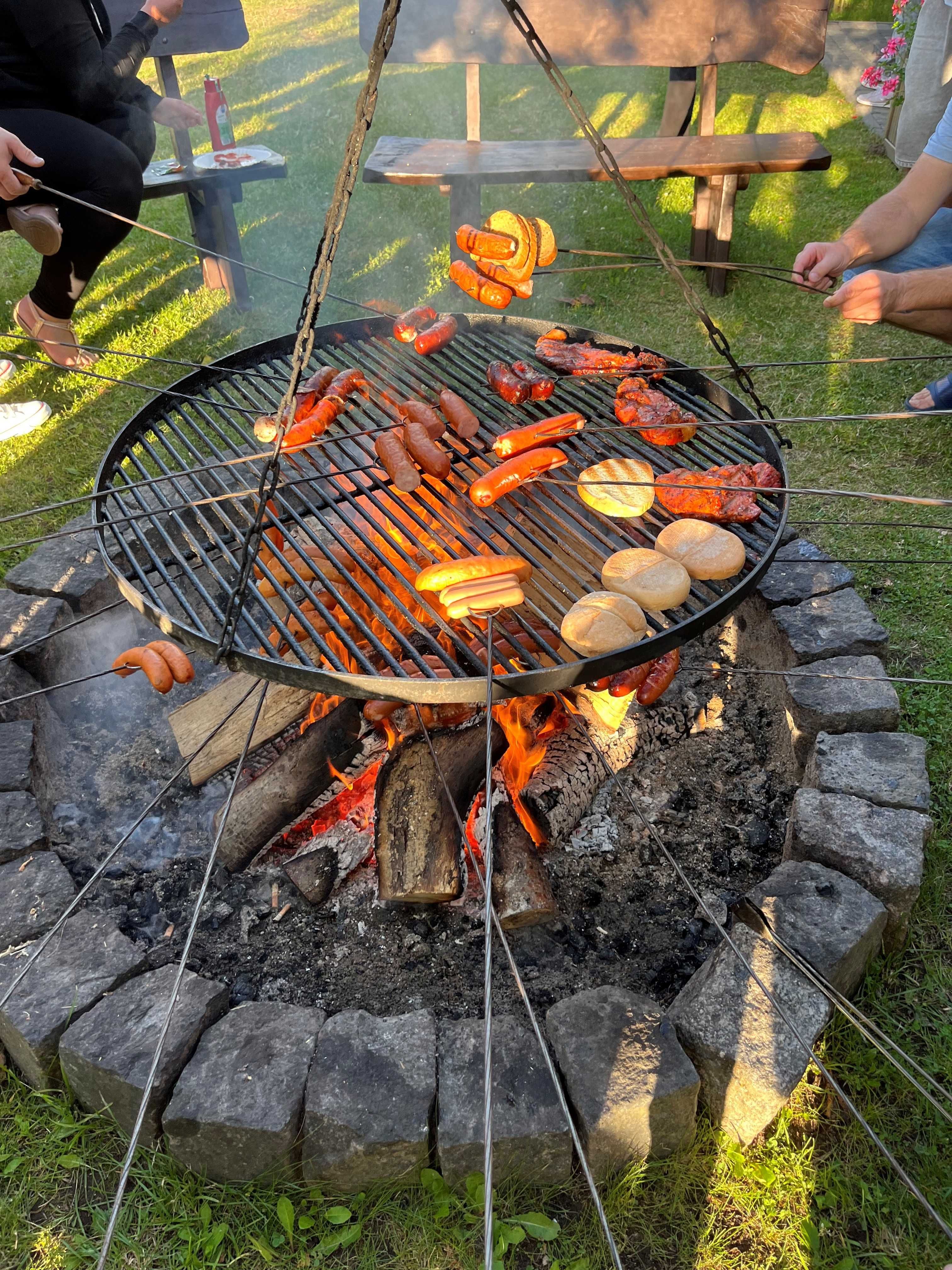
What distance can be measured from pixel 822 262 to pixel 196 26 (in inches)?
227

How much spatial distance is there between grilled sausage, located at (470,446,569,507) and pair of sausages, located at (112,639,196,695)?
1.06 meters

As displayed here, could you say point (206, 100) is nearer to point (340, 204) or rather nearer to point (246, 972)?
point (340, 204)

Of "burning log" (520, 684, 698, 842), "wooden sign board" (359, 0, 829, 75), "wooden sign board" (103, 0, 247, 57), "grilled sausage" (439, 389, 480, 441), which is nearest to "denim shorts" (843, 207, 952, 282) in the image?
"wooden sign board" (359, 0, 829, 75)

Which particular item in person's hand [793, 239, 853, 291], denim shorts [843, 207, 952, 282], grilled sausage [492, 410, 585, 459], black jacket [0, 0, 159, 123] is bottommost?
denim shorts [843, 207, 952, 282]

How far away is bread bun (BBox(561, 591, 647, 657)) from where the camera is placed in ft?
7.93

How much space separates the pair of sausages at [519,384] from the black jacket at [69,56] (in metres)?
3.76

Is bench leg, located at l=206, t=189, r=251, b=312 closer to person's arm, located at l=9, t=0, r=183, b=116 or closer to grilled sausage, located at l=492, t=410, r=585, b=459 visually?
person's arm, located at l=9, t=0, r=183, b=116

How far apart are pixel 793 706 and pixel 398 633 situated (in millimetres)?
1463

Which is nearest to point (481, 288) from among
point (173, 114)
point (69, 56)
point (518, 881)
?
point (518, 881)

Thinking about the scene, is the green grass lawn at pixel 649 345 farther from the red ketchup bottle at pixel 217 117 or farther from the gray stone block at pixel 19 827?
the red ketchup bottle at pixel 217 117

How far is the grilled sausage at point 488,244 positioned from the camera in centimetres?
346

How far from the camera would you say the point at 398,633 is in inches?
102

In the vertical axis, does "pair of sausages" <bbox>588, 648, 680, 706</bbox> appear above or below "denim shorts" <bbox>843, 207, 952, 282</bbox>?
below

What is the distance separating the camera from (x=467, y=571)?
2.46 meters
